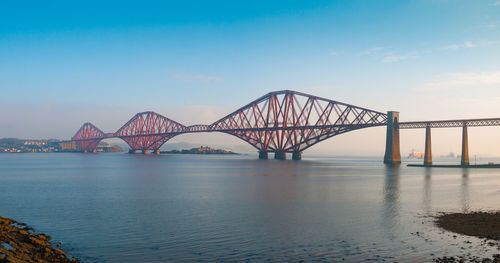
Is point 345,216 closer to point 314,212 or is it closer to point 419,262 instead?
point 314,212

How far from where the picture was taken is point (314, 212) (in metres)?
23.4

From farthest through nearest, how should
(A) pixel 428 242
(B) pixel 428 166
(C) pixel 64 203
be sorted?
(B) pixel 428 166 → (C) pixel 64 203 → (A) pixel 428 242

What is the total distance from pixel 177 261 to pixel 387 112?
273ft

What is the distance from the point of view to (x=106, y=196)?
31312 mm

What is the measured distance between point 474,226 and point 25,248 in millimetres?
18193

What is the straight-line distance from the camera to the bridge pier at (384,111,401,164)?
283 feet

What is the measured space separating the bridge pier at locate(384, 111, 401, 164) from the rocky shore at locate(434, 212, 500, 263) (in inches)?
2607

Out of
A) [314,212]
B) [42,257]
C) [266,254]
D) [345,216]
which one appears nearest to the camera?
[42,257]

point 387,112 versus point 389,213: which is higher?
point 387,112

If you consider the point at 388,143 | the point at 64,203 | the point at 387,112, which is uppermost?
the point at 387,112

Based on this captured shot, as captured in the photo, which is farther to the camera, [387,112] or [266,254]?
[387,112]

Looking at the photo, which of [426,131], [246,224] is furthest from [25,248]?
[426,131]

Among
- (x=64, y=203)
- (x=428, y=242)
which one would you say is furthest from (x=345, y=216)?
(x=64, y=203)

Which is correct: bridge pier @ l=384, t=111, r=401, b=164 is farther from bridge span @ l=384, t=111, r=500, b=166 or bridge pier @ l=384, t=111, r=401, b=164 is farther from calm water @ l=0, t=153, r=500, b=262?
calm water @ l=0, t=153, r=500, b=262
